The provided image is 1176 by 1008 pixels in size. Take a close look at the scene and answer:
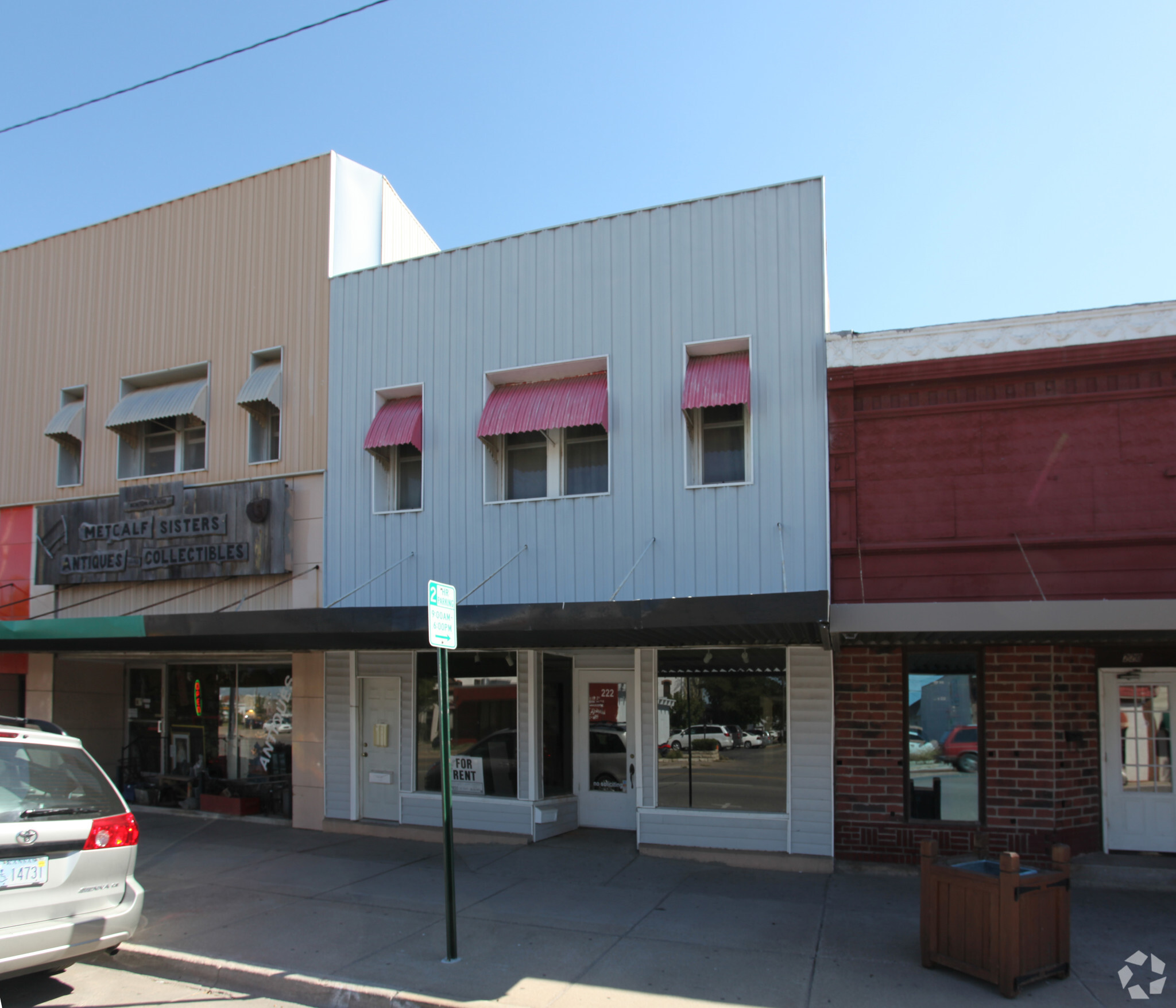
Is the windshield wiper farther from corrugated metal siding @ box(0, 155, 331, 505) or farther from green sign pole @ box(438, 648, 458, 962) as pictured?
corrugated metal siding @ box(0, 155, 331, 505)

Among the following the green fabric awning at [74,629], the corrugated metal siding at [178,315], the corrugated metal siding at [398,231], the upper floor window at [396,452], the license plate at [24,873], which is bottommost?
the license plate at [24,873]

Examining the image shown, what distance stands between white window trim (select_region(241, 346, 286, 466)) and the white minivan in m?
7.17

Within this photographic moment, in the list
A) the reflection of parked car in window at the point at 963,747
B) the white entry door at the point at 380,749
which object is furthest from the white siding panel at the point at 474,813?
the reflection of parked car in window at the point at 963,747

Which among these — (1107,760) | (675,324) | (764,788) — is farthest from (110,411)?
(1107,760)

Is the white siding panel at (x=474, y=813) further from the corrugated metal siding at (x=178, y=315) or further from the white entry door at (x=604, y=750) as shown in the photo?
the corrugated metal siding at (x=178, y=315)

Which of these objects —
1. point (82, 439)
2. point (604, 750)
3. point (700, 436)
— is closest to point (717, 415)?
point (700, 436)

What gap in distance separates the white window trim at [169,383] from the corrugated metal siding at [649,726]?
290 inches

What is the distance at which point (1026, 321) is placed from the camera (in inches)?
394

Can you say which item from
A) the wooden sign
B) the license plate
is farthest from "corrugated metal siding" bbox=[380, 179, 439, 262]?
the license plate

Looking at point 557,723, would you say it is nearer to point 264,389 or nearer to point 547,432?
point 547,432

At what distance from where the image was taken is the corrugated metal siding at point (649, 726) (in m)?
11.1

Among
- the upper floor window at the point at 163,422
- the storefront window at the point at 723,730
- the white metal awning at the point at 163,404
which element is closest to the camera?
the storefront window at the point at 723,730

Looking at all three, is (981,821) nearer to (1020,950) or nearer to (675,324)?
(1020,950)

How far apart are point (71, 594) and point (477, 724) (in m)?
7.37
